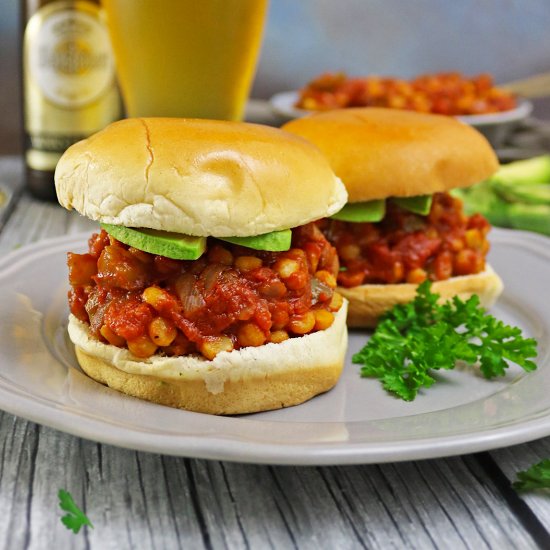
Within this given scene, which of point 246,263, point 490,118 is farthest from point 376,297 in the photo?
point 490,118

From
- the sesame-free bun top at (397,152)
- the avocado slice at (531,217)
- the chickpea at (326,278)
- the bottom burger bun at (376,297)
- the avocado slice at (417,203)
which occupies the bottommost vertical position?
the avocado slice at (531,217)

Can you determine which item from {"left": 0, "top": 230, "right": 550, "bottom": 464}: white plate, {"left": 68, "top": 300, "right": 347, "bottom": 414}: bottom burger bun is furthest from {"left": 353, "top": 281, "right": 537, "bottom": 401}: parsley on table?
{"left": 68, "top": 300, "right": 347, "bottom": 414}: bottom burger bun

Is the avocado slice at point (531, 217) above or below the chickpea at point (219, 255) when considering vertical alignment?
below

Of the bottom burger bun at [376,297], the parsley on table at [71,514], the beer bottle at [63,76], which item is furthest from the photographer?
the beer bottle at [63,76]

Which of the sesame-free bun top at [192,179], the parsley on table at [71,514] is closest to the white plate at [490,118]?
the sesame-free bun top at [192,179]

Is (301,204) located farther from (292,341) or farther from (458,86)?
(458,86)

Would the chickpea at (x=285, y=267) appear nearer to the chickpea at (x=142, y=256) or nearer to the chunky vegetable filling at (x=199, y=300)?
the chunky vegetable filling at (x=199, y=300)
